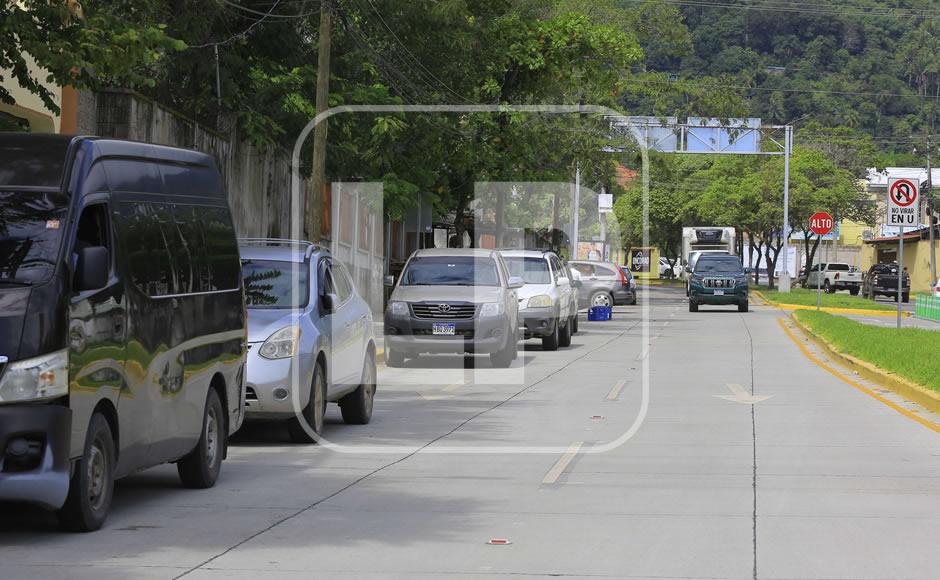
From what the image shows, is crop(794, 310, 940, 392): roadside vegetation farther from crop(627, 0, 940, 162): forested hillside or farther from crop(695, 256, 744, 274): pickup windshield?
crop(627, 0, 940, 162): forested hillside

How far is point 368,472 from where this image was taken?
39.5ft

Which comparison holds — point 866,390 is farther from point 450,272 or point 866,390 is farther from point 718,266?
point 718,266

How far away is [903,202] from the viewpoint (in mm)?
29844

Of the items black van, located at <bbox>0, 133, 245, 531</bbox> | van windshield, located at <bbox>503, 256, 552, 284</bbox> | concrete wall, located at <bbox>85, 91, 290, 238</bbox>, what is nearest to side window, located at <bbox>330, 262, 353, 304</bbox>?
black van, located at <bbox>0, 133, 245, 531</bbox>

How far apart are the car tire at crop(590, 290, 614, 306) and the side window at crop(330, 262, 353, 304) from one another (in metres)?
32.5

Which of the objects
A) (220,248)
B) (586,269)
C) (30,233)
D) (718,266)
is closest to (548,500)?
(220,248)

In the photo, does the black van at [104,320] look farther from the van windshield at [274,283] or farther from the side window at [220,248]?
the van windshield at [274,283]

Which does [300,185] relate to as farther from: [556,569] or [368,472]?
[556,569]

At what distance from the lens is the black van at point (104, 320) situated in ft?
→ 27.3

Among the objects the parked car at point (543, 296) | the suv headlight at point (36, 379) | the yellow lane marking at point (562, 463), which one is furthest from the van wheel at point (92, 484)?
the parked car at point (543, 296)

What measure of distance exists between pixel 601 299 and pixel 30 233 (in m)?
40.1

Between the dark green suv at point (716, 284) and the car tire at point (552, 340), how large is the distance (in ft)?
71.6

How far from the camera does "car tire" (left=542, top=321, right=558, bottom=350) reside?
94.1ft

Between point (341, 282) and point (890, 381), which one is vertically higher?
point (341, 282)
